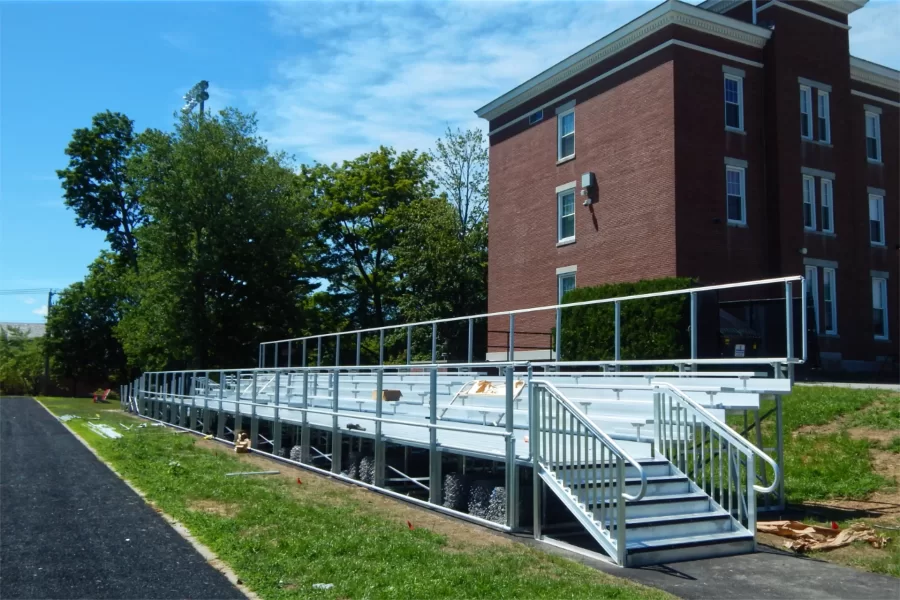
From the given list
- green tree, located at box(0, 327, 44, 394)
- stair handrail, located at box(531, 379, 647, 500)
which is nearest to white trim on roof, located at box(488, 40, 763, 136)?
stair handrail, located at box(531, 379, 647, 500)

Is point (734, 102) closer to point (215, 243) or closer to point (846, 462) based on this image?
point (846, 462)

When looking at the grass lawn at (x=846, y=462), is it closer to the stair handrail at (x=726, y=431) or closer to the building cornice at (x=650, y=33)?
the stair handrail at (x=726, y=431)

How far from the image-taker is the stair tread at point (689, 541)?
7.64m

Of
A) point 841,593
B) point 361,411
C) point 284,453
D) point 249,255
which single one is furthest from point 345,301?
point 841,593

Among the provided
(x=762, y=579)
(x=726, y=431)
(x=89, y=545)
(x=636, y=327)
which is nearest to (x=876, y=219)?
(x=636, y=327)

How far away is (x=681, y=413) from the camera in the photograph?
948 centimetres

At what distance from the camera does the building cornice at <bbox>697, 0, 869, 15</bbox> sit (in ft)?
90.4

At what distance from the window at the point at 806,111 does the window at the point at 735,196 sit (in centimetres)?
290

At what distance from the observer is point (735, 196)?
85.9ft

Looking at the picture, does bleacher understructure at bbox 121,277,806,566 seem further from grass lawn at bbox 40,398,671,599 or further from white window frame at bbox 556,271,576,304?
white window frame at bbox 556,271,576,304

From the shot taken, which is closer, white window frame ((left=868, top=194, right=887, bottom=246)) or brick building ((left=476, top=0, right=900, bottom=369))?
brick building ((left=476, top=0, right=900, bottom=369))

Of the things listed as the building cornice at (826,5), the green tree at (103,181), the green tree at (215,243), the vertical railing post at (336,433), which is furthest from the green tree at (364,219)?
the vertical railing post at (336,433)

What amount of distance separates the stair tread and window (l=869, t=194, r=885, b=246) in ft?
81.2

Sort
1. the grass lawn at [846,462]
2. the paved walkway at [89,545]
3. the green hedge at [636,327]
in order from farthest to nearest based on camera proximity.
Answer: the green hedge at [636,327] → the grass lawn at [846,462] → the paved walkway at [89,545]
